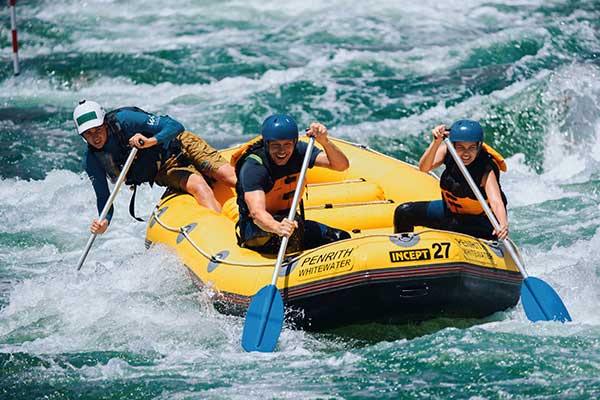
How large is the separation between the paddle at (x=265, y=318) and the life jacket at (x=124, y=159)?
188 centimetres

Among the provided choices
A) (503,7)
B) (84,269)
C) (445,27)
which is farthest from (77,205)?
(503,7)

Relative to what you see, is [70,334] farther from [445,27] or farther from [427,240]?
[445,27]

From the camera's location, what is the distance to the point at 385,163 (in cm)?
838

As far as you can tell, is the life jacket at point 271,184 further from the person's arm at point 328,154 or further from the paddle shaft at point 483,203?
the paddle shaft at point 483,203

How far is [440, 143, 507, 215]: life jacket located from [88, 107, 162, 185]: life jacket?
228 cm

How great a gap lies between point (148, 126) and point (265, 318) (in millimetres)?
2219

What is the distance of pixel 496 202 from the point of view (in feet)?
21.4

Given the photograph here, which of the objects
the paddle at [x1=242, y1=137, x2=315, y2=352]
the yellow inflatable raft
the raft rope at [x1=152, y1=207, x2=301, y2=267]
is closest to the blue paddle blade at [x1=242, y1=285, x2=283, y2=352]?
the paddle at [x1=242, y1=137, x2=315, y2=352]

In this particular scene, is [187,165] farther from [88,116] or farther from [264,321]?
[264,321]

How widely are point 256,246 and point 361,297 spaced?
91 cm

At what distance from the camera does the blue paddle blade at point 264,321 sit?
20.0 ft

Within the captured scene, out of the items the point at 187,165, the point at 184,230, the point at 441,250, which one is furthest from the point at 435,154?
the point at 187,165

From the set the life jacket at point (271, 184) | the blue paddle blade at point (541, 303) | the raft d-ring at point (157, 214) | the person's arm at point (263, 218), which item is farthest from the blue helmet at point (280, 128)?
the raft d-ring at point (157, 214)

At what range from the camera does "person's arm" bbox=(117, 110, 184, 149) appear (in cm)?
770
